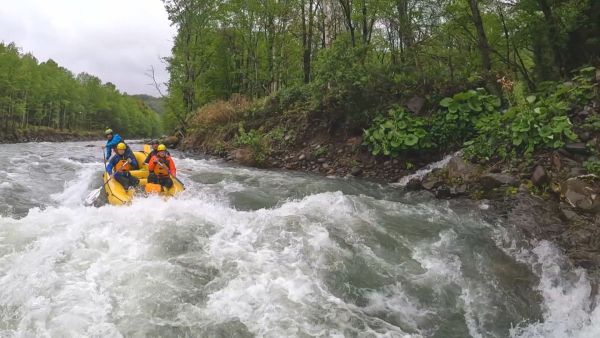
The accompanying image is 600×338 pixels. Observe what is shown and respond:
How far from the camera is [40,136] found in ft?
142

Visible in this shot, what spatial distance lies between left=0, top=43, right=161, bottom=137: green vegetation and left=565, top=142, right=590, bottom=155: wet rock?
43.1m

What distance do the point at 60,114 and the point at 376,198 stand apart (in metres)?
58.5

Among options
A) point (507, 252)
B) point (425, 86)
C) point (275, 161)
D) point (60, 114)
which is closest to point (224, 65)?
point (275, 161)

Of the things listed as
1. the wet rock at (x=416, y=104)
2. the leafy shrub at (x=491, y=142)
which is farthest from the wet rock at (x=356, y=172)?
the leafy shrub at (x=491, y=142)

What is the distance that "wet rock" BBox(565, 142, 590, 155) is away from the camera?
745 cm

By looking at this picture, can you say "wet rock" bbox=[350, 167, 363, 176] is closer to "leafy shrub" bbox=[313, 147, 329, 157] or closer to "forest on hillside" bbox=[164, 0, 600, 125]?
"leafy shrub" bbox=[313, 147, 329, 157]

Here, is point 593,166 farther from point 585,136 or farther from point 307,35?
point 307,35

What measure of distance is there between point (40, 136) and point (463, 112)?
4418cm

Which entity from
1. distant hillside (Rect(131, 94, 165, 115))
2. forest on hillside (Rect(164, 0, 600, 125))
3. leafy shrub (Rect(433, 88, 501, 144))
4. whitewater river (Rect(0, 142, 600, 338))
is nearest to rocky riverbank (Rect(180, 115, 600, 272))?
whitewater river (Rect(0, 142, 600, 338))

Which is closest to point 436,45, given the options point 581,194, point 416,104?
point 416,104

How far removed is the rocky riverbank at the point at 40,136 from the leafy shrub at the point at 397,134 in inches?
1374

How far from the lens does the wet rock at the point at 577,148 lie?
7.45 metres

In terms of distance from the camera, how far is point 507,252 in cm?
592

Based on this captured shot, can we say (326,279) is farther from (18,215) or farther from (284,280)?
(18,215)
